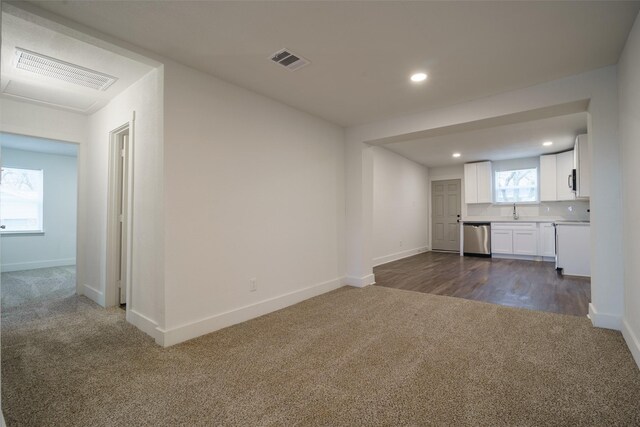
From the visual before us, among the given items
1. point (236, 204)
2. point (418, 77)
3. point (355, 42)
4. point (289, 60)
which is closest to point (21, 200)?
point (236, 204)

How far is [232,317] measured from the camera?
2928 millimetres

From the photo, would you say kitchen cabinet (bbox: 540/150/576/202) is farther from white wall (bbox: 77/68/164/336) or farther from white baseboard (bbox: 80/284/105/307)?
white baseboard (bbox: 80/284/105/307)

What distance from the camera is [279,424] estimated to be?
1538 mm

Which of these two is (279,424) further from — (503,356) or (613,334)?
(613,334)

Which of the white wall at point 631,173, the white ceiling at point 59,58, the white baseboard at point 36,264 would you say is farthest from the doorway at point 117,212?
the white wall at point 631,173

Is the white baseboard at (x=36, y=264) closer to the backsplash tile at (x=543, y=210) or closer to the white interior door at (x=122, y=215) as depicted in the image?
the white interior door at (x=122, y=215)

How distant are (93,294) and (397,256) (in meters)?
5.78

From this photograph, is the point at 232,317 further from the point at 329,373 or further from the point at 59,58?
the point at 59,58

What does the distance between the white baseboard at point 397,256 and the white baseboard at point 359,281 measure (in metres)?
1.62

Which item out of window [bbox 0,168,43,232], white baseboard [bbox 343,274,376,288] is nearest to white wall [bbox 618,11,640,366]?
white baseboard [bbox 343,274,376,288]


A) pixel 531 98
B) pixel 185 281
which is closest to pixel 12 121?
pixel 185 281

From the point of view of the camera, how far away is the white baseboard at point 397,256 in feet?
20.7

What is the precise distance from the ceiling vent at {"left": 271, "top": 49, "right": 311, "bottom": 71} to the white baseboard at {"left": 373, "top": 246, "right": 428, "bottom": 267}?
4.39 m

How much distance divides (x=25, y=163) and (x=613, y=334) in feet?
30.5
